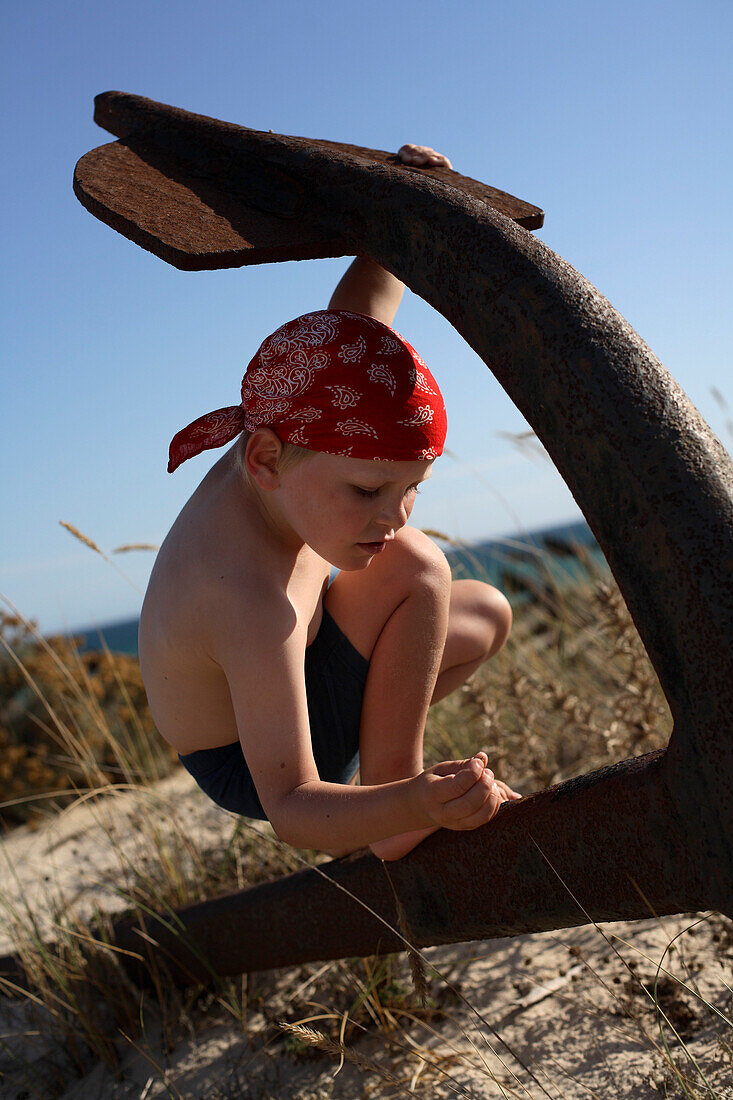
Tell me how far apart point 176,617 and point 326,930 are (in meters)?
0.70

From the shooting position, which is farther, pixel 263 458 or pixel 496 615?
pixel 496 615

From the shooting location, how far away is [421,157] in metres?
1.85

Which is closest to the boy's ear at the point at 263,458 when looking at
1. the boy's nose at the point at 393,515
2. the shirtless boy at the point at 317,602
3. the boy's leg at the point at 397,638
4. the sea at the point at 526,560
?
the shirtless boy at the point at 317,602

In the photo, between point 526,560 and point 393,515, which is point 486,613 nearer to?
point 393,515

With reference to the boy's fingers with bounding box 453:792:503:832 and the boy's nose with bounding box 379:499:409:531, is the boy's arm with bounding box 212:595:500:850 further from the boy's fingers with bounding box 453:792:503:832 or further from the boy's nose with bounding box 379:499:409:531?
the boy's nose with bounding box 379:499:409:531

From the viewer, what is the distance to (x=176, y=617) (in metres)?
1.64

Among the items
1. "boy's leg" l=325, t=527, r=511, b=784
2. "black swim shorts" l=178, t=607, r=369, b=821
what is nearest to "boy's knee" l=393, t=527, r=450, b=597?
"boy's leg" l=325, t=527, r=511, b=784

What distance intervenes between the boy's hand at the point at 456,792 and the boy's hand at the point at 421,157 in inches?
51.4

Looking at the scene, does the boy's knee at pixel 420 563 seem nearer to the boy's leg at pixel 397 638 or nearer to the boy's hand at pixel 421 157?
the boy's leg at pixel 397 638

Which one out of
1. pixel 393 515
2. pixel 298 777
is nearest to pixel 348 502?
pixel 393 515

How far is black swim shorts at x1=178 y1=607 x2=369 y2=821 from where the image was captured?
1.85 meters

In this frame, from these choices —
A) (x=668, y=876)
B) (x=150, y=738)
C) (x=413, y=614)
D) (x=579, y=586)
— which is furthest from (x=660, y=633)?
(x=150, y=738)

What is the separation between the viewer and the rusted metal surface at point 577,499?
1030mm

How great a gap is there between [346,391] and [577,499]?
549 millimetres
